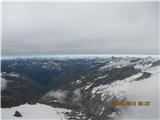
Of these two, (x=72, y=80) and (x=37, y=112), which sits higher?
(x=72, y=80)

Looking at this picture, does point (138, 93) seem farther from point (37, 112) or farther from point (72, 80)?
point (37, 112)

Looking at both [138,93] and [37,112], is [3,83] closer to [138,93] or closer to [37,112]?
[37,112]

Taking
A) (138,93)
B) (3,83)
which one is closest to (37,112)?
(3,83)

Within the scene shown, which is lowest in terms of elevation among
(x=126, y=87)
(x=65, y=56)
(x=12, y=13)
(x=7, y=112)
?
(x=7, y=112)

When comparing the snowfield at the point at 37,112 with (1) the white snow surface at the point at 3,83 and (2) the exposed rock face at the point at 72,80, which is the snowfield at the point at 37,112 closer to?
(2) the exposed rock face at the point at 72,80

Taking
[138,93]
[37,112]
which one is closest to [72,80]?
[37,112]

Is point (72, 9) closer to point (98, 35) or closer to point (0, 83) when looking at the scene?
point (98, 35)

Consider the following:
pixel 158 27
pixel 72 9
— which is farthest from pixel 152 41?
pixel 72 9
